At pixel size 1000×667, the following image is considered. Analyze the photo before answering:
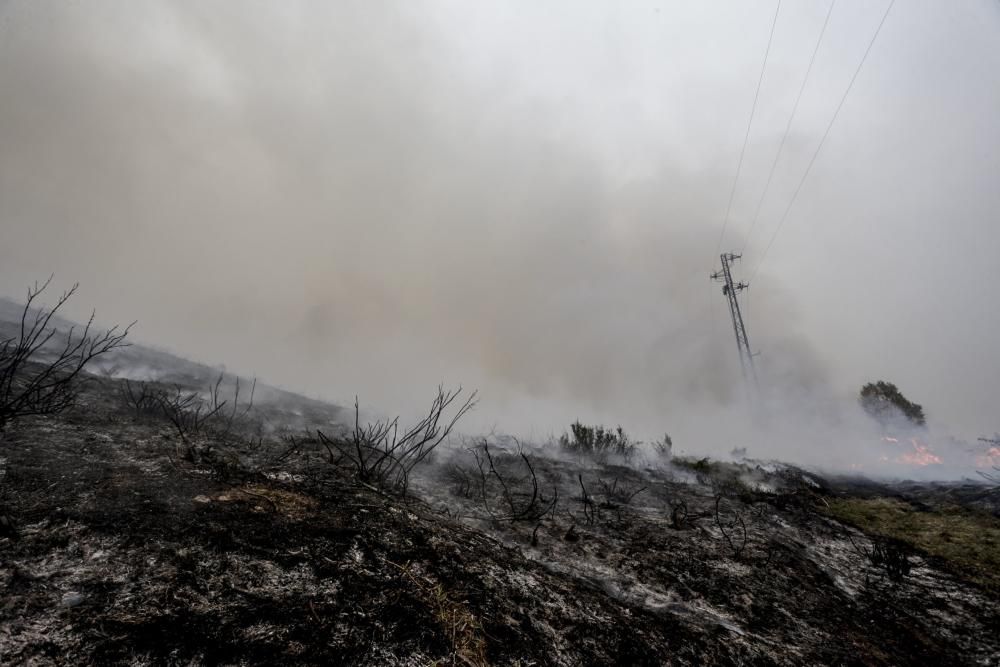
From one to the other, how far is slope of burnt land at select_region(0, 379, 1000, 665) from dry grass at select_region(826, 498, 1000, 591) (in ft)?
1.20

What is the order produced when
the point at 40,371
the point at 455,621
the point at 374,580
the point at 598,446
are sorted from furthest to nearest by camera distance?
the point at 598,446
the point at 40,371
the point at 374,580
the point at 455,621

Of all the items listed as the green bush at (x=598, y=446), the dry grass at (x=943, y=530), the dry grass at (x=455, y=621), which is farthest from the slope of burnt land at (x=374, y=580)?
the green bush at (x=598, y=446)

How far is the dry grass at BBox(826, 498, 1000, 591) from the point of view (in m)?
4.31

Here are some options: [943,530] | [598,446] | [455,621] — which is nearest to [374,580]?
[455,621]

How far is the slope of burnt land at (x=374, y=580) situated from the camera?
1799 millimetres

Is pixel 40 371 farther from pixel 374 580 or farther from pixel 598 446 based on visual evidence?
pixel 598 446

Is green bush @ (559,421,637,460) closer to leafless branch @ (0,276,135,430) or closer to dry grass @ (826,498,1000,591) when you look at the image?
dry grass @ (826,498,1000,591)

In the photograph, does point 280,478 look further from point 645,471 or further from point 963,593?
point 645,471

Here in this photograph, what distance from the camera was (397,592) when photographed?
90.7 inches

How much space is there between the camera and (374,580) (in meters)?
2.38

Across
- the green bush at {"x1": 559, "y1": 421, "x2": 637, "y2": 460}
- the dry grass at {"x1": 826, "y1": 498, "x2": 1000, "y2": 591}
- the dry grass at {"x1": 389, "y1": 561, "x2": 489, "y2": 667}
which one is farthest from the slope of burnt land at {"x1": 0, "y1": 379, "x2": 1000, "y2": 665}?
the green bush at {"x1": 559, "y1": 421, "x2": 637, "y2": 460}

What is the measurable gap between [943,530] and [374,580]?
8.18m

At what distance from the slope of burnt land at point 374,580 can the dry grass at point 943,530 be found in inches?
14.4

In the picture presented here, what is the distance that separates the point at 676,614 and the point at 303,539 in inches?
111
